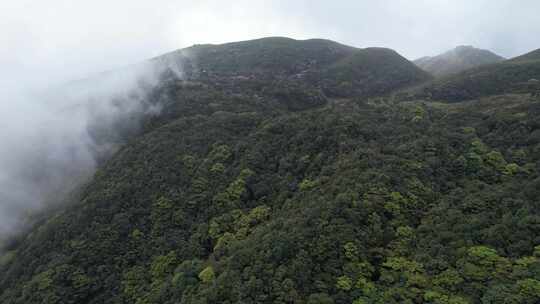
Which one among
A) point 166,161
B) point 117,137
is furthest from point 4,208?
point 166,161

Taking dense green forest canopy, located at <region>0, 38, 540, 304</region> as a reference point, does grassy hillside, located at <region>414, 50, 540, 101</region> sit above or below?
above

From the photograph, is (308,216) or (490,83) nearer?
(308,216)

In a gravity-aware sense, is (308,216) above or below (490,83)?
below

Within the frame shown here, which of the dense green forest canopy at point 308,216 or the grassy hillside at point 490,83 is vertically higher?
the grassy hillside at point 490,83

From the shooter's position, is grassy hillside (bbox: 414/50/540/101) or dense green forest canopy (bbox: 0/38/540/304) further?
grassy hillside (bbox: 414/50/540/101)

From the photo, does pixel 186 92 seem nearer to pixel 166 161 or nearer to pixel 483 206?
pixel 166 161
